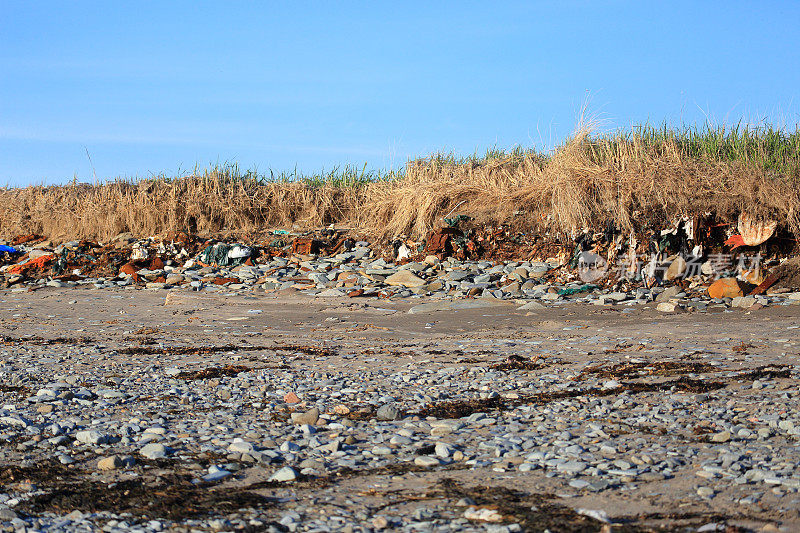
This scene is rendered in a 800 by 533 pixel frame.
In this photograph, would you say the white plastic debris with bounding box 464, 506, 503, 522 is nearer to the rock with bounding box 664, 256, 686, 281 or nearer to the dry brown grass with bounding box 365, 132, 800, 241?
the rock with bounding box 664, 256, 686, 281

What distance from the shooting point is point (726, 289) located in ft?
33.1

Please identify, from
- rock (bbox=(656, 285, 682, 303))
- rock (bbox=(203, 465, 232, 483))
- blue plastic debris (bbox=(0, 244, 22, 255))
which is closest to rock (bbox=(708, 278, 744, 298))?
rock (bbox=(656, 285, 682, 303))

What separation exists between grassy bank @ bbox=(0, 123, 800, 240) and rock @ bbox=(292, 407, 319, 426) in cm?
914

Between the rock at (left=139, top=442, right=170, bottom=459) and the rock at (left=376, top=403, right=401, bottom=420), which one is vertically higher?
the rock at (left=376, top=403, right=401, bottom=420)

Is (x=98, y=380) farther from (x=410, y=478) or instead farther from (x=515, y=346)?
(x=515, y=346)

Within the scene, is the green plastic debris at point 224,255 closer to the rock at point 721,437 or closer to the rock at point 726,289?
the rock at point 726,289

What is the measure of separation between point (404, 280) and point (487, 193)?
11.7ft

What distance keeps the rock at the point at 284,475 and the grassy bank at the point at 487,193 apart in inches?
394

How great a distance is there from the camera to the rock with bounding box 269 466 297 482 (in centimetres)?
318

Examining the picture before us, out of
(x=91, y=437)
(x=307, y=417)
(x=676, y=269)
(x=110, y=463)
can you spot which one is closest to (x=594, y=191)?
(x=676, y=269)

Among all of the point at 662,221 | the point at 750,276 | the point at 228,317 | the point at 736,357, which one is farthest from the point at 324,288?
the point at 736,357

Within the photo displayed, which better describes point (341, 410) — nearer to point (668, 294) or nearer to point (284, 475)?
point (284, 475)

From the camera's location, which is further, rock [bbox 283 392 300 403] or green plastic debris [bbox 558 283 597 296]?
green plastic debris [bbox 558 283 597 296]

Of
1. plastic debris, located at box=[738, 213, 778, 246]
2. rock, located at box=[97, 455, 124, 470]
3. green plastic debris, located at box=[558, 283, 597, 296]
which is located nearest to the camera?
rock, located at box=[97, 455, 124, 470]
